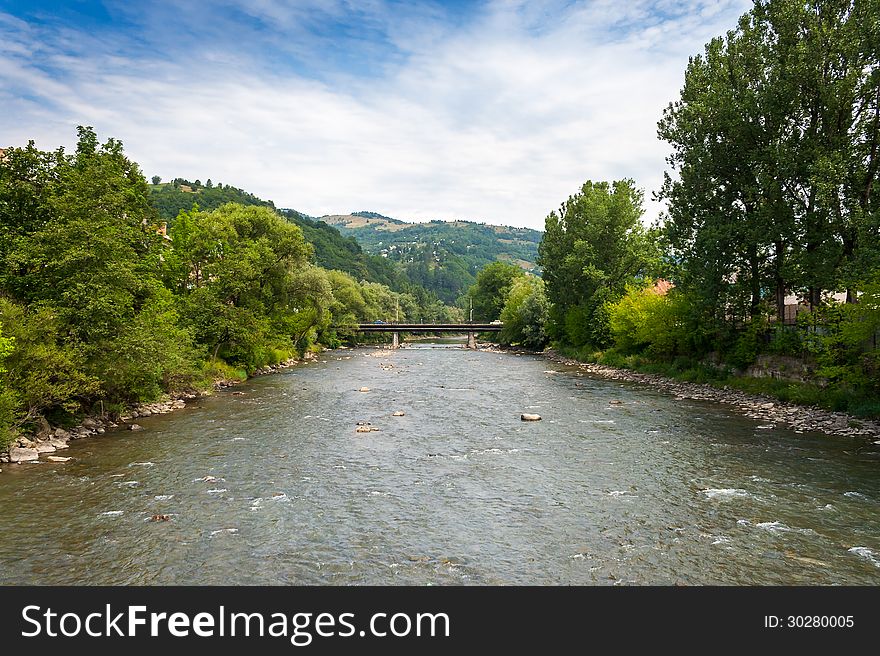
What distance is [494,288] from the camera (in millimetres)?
117562

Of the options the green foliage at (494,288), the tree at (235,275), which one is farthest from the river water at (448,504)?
the green foliage at (494,288)

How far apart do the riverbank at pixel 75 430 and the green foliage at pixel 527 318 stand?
165 feet

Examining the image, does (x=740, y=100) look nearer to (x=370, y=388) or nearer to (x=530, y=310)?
(x=370, y=388)

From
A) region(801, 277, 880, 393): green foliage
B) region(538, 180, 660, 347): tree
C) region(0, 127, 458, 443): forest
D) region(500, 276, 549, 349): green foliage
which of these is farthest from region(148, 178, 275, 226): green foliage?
region(801, 277, 880, 393): green foliage

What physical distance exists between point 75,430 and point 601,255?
49.7 metres

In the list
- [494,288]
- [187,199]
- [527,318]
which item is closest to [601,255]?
[527,318]

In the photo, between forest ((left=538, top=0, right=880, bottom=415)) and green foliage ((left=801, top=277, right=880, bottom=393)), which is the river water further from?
forest ((left=538, top=0, right=880, bottom=415))

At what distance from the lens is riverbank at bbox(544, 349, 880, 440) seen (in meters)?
22.7

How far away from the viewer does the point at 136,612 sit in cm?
858

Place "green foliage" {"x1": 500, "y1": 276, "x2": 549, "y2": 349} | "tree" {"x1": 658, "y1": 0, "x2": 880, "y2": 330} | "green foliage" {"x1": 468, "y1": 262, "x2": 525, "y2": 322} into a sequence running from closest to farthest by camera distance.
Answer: "tree" {"x1": 658, "y1": 0, "x2": 880, "y2": 330}, "green foliage" {"x1": 500, "y1": 276, "x2": 549, "y2": 349}, "green foliage" {"x1": 468, "y1": 262, "x2": 525, "y2": 322}

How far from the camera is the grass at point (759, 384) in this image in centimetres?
2473

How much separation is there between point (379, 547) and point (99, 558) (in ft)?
17.7

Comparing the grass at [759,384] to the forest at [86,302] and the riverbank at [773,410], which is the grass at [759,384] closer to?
the riverbank at [773,410]

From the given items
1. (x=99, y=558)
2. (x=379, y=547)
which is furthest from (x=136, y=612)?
(x=379, y=547)
